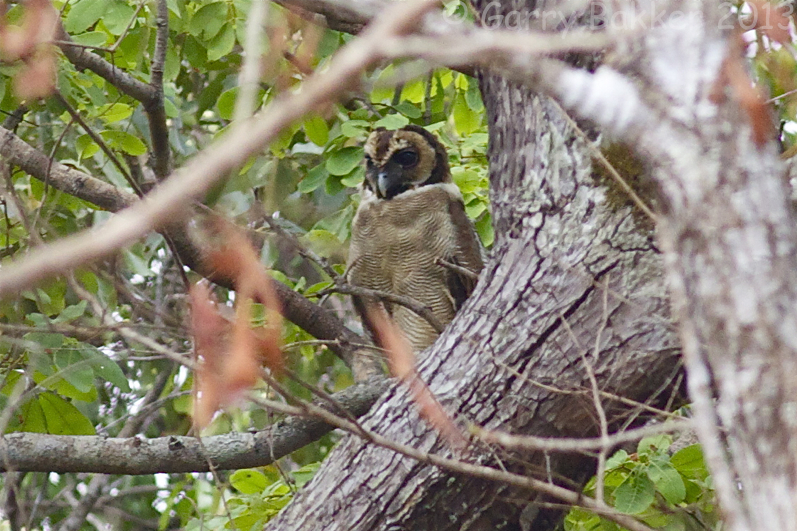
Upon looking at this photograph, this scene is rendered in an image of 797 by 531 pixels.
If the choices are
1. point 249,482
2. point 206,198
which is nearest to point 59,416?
point 249,482

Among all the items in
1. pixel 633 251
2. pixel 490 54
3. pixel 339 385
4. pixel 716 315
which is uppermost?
pixel 490 54

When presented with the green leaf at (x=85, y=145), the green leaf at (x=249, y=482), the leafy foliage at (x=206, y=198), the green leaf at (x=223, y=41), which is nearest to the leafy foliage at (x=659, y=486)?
the leafy foliage at (x=206, y=198)

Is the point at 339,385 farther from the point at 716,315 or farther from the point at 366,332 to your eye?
the point at 716,315

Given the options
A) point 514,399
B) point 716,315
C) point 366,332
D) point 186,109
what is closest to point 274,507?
point 514,399

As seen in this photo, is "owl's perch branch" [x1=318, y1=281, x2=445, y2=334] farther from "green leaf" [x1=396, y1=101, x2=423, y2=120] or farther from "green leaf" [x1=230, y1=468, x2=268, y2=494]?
"green leaf" [x1=396, y1=101, x2=423, y2=120]

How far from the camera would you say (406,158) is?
4055 mm

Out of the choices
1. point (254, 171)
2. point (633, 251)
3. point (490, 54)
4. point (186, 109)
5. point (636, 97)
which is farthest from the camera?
point (186, 109)

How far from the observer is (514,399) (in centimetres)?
239

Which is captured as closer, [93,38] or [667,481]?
[667,481]

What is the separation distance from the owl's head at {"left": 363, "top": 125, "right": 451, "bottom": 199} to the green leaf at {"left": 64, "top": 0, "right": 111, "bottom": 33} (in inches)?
49.2

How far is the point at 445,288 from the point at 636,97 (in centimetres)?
278

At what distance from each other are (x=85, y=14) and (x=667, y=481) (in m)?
2.17

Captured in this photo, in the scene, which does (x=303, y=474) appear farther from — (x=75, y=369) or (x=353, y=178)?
(x=353, y=178)

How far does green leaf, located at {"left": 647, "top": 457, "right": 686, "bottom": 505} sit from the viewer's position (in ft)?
7.88
